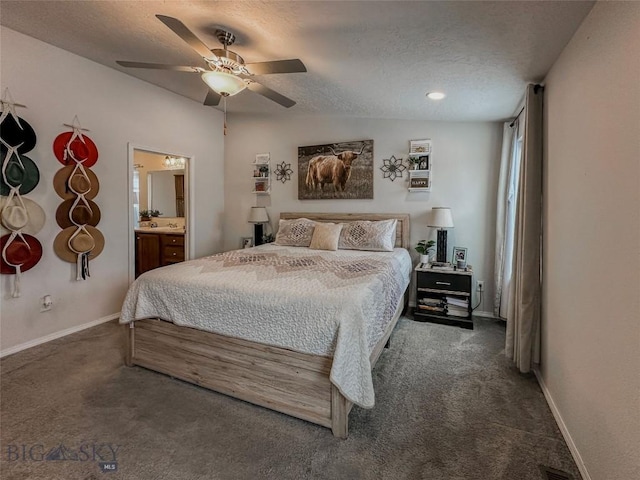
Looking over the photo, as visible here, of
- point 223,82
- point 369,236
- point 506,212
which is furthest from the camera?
point 369,236

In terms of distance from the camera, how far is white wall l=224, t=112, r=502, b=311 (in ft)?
12.0

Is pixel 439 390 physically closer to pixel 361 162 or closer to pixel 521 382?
pixel 521 382

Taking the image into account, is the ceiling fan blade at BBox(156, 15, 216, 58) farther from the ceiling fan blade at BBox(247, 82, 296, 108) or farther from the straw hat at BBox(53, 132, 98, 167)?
the straw hat at BBox(53, 132, 98, 167)

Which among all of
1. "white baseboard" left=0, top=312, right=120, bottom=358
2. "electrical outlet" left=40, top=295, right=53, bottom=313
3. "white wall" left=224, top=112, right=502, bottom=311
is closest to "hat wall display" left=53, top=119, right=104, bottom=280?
"electrical outlet" left=40, top=295, right=53, bottom=313

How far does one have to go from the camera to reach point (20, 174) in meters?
2.62

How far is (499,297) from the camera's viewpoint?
3525 mm

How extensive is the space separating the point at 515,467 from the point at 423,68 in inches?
99.8

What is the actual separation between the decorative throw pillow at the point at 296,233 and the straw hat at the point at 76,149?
2.16 m

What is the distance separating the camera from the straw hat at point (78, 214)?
2973 mm

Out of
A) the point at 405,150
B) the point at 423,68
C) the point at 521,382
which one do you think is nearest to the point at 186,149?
the point at 405,150

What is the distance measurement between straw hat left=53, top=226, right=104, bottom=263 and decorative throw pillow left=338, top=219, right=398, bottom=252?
8.63 ft

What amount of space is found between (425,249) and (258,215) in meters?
2.35

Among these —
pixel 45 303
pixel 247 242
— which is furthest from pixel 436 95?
pixel 45 303

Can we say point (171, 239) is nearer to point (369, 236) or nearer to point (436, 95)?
point (369, 236)
